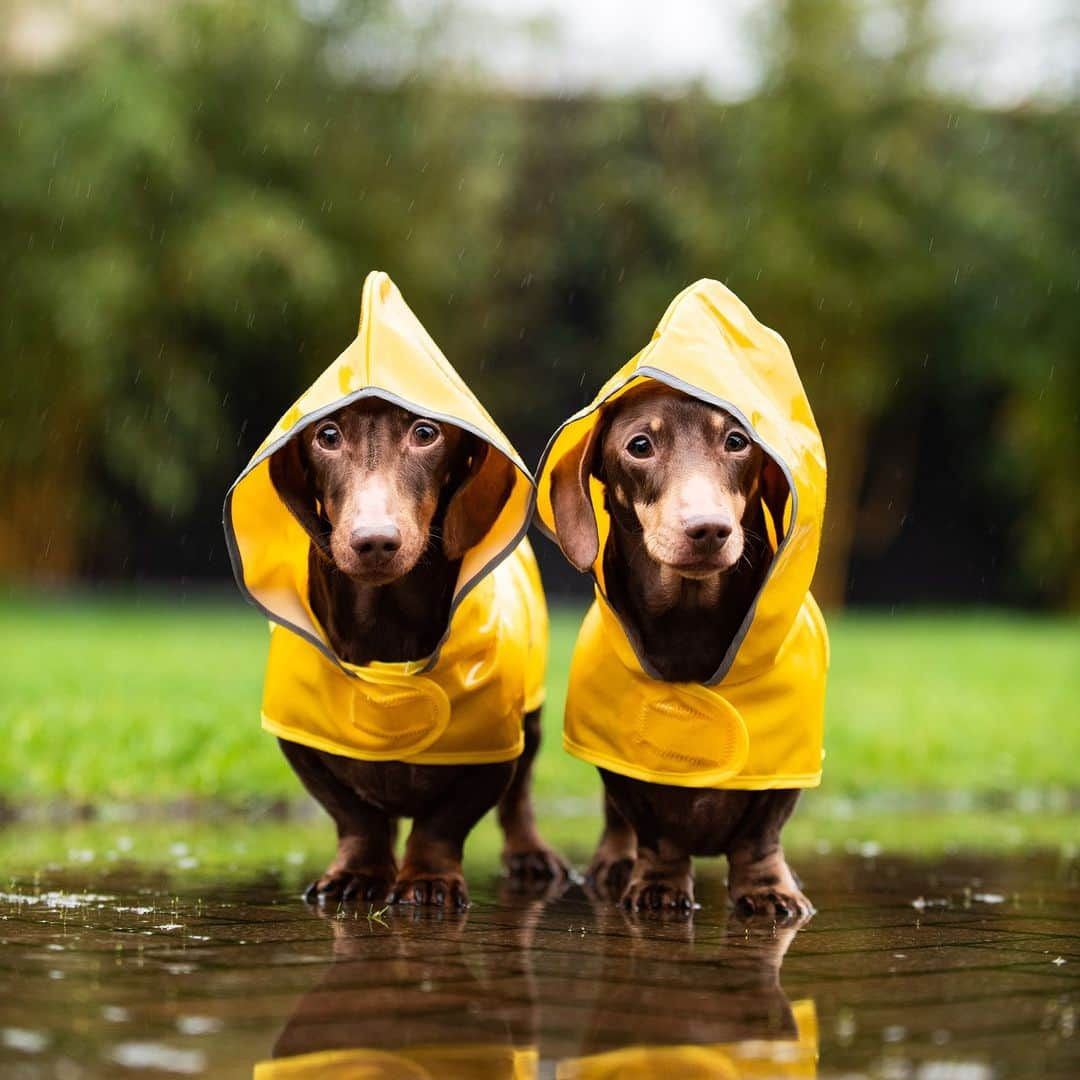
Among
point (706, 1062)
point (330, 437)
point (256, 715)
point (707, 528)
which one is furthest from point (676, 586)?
point (256, 715)

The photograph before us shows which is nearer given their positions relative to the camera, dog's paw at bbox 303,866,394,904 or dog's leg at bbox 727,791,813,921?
dog's leg at bbox 727,791,813,921

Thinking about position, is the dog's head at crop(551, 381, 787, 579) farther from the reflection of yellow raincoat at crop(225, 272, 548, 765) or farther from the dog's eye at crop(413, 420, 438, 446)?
the dog's eye at crop(413, 420, 438, 446)

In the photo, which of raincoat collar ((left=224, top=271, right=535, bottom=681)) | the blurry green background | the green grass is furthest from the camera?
the blurry green background

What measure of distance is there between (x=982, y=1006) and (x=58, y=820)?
4212 mm

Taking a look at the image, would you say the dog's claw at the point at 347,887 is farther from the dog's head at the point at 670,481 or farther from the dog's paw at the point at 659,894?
the dog's head at the point at 670,481

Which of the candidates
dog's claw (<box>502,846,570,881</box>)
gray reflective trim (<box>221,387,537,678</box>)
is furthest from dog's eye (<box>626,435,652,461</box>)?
dog's claw (<box>502,846,570,881</box>)

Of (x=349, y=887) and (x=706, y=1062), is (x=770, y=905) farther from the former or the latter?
(x=706, y=1062)

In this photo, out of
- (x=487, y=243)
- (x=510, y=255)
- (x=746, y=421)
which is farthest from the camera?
(x=510, y=255)

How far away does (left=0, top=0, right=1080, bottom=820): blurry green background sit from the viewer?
18594 mm

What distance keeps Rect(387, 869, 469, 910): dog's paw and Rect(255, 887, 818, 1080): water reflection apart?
0.19m

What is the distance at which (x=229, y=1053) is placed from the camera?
113 inches

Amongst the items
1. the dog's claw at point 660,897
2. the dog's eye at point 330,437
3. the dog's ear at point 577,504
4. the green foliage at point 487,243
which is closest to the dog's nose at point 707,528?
the dog's ear at point 577,504

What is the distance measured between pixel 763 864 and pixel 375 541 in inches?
49.3

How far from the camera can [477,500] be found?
15.4 ft
